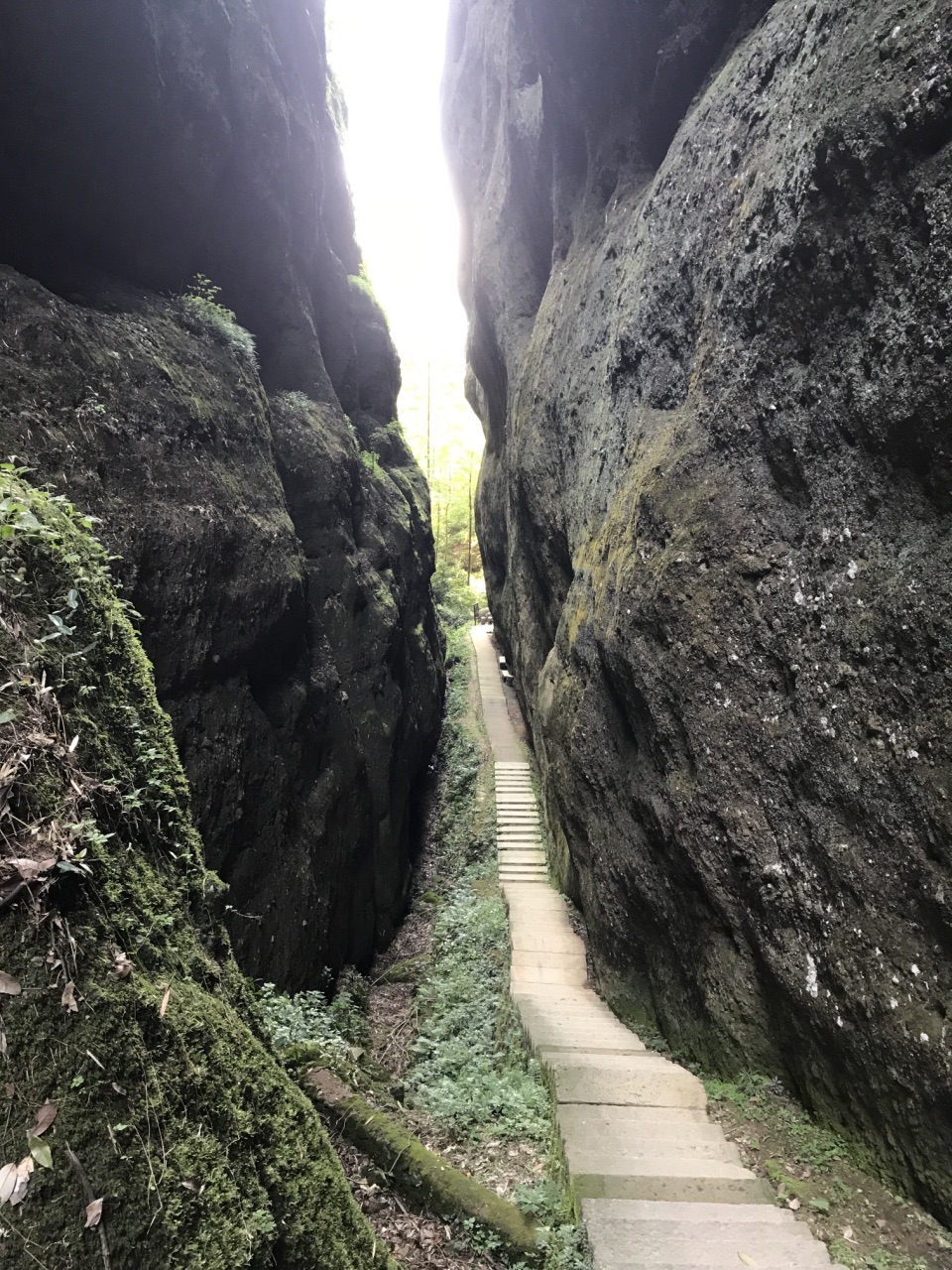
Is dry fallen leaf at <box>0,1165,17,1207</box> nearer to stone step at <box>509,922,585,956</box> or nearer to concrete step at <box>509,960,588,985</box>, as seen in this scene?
concrete step at <box>509,960,588,985</box>

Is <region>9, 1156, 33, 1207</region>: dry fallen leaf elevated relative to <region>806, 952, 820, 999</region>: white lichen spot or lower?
elevated

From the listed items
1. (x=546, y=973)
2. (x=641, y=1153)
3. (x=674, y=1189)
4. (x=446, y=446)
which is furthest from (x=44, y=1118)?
(x=446, y=446)

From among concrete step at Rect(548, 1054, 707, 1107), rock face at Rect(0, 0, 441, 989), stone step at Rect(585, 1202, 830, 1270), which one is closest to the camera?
stone step at Rect(585, 1202, 830, 1270)

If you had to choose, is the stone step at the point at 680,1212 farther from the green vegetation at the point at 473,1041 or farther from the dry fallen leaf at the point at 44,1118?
the dry fallen leaf at the point at 44,1118

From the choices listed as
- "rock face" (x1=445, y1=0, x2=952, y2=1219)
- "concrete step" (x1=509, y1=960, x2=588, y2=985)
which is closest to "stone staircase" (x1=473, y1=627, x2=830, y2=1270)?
"concrete step" (x1=509, y1=960, x2=588, y2=985)

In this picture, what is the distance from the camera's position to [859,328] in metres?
4.79

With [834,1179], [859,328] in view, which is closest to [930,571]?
[859,328]

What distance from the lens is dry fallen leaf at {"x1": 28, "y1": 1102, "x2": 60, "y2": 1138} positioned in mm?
1748

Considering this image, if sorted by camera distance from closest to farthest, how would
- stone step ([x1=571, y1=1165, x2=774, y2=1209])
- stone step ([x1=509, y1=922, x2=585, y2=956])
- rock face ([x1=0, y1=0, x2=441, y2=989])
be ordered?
1. stone step ([x1=571, y1=1165, x2=774, y2=1209])
2. rock face ([x1=0, y1=0, x2=441, y2=989])
3. stone step ([x1=509, y1=922, x2=585, y2=956])

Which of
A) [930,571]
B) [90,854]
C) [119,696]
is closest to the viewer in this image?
[90,854]

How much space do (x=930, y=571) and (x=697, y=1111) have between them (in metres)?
4.09

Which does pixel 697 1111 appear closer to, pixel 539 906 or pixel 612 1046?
pixel 612 1046

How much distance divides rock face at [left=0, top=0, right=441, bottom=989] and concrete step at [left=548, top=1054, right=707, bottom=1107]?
11.0 feet

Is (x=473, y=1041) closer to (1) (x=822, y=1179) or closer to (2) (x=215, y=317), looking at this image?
(1) (x=822, y=1179)
